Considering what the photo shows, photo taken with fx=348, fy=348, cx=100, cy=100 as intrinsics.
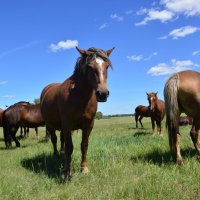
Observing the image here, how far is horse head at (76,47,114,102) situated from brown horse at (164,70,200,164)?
183 cm

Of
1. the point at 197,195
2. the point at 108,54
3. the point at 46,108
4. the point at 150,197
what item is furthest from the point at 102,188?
the point at 46,108

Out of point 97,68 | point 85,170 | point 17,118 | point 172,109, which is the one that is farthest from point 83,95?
point 17,118

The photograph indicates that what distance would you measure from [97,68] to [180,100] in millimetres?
2381

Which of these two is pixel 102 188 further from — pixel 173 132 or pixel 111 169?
pixel 173 132

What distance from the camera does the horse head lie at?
19.6 feet

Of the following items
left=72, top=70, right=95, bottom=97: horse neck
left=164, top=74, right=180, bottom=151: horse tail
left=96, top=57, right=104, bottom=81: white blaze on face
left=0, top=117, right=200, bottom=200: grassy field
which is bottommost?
left=0, top=117, right=200, bottom=200: grassy field

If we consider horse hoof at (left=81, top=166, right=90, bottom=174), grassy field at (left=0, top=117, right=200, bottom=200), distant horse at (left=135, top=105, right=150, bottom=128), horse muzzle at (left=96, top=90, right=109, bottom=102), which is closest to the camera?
grassy field at (left=0, top=117, right=200, bottom=200)

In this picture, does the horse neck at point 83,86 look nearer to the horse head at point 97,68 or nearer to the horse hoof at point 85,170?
the horse head at point 97,68

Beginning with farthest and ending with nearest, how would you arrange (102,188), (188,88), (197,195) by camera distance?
(188,88), (102,188), (197,195)

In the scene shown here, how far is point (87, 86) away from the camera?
702 centimetres

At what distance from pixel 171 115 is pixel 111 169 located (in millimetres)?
1939

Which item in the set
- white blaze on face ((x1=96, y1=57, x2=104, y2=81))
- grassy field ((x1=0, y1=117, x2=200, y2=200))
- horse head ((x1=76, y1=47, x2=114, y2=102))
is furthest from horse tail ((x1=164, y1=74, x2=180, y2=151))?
white blaze on face ((x1=96, y1=57, x2=104, y2=81))

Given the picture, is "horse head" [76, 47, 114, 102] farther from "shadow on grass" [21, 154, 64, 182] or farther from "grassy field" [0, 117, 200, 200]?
"shadow on grass" [21, 154, 64, 182]

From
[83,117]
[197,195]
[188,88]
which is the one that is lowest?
[197,195]
